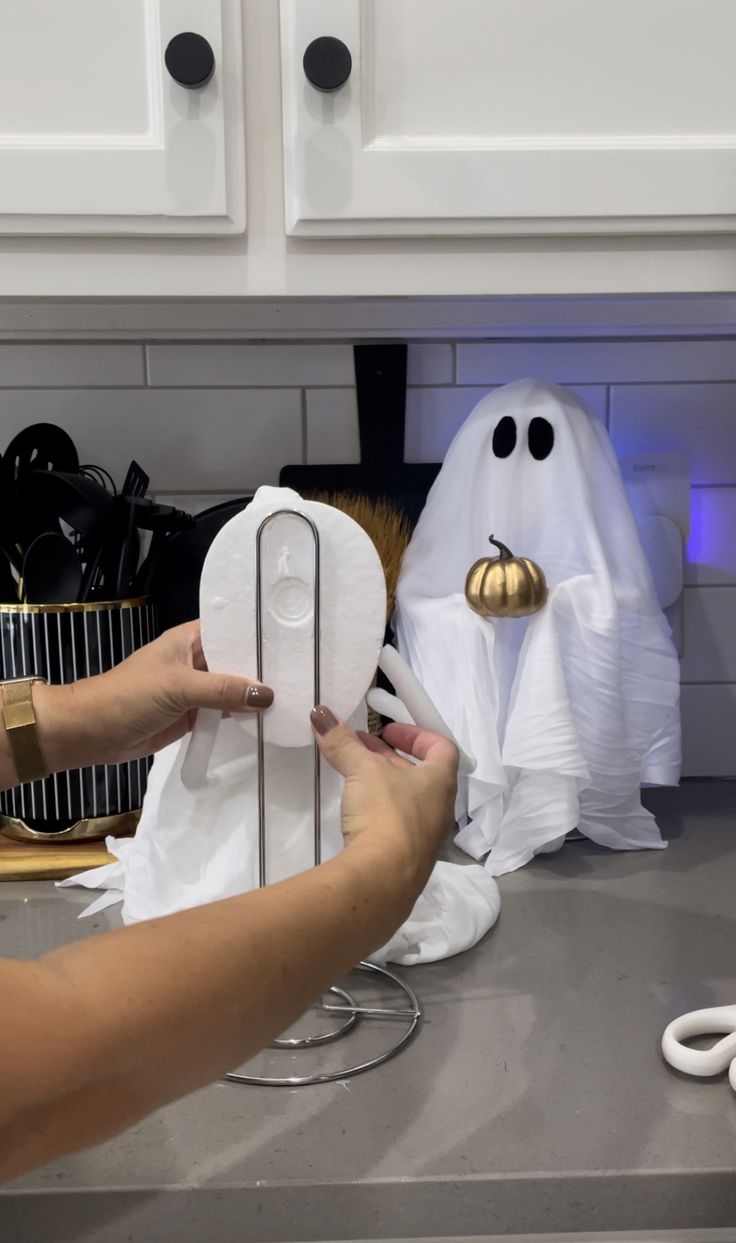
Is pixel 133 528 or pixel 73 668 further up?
pixel 133 528

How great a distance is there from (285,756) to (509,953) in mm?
237

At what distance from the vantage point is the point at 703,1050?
63cm

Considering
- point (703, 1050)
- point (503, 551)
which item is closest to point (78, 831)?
point (503, 551)

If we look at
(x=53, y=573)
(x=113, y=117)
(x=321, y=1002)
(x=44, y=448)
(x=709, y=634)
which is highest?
(x=113, y=117)

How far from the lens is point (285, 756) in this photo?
27.7 inches

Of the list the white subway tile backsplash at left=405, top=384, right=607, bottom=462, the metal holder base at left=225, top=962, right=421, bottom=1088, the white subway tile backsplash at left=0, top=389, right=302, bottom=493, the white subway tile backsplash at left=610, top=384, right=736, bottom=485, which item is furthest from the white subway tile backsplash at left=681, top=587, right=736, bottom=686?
the metal holder base at left=225, top=962, right=421, bottom=1088

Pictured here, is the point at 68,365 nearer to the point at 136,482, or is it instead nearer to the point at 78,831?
the point at 136,482

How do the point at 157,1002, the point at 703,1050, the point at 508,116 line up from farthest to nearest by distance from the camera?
the point at 508,116, the point at 703,1050, the point at 157,1002

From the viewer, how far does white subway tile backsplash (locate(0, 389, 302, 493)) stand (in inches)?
42.6

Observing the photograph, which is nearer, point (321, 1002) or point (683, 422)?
point (321, 1002)

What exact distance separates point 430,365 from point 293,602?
21.5 inches

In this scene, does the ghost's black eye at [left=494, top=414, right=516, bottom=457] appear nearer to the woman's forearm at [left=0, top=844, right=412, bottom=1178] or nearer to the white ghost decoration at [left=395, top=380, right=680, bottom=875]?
the white ghost decoration at [left=395, top=380, right=680, bottom=875]

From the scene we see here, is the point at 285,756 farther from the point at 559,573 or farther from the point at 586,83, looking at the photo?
the point at 586,83

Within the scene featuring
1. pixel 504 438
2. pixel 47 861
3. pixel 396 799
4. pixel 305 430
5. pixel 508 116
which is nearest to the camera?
pixel 396 799
